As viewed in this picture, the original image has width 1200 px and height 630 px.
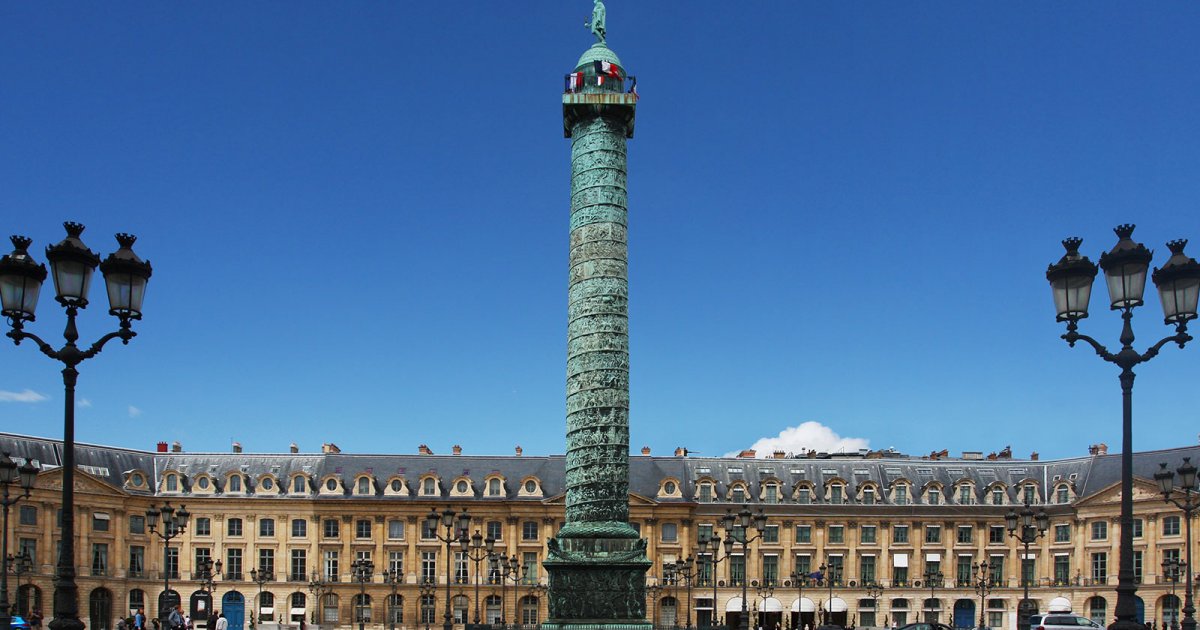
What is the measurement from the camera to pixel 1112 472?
5006 cm

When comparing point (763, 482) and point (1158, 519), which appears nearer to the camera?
point (1158, 519)

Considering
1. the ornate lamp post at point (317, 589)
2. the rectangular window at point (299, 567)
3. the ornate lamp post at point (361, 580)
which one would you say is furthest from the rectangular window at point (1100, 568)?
the rectangular window at point (299, 567)

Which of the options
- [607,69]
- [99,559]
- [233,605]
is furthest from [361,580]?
[607,69]

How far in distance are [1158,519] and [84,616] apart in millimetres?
43236

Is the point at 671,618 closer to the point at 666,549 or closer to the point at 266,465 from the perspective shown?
the point at 666,549

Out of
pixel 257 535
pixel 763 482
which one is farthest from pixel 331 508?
pixel 763 482

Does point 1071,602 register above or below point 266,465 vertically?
below

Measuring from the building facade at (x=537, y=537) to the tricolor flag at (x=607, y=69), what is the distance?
30247 mm

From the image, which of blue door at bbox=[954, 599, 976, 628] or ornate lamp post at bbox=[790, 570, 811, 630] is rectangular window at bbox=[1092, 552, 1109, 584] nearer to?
blue door at bbox=[954, 599, 976, 628]

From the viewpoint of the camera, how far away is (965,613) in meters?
51.4

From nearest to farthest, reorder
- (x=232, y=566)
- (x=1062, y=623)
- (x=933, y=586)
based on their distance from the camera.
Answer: (x=1062, y=623), (x=933, y=586), (x=232, y=566)

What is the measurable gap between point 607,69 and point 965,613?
117 feet

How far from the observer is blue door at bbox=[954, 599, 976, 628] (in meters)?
51.4

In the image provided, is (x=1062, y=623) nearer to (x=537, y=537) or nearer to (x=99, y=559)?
(x=537, y=537)
